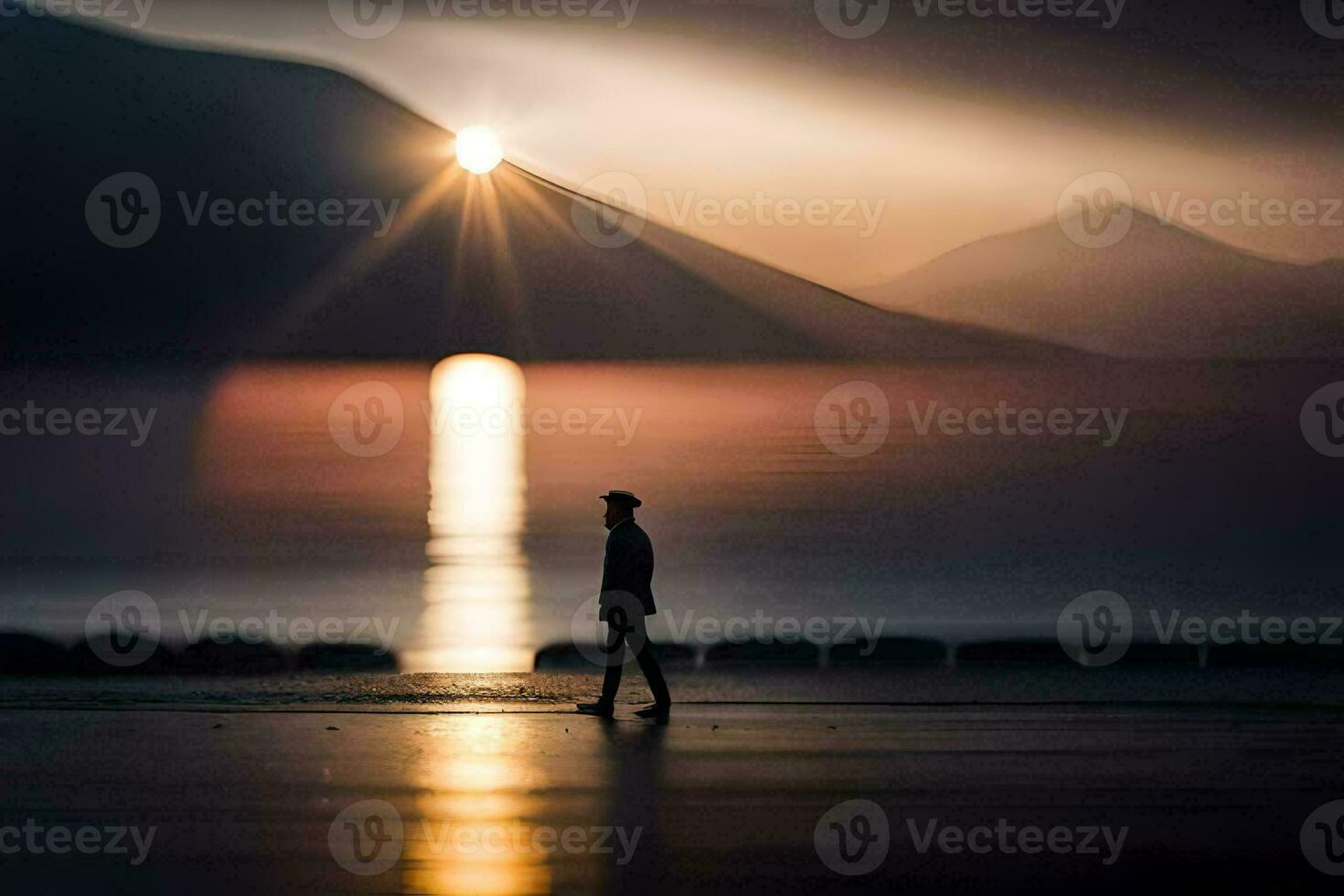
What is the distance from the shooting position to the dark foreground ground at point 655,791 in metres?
7.94

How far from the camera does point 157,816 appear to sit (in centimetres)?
890

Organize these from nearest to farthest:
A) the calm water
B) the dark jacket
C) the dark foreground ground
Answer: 1. the dark foreground ground
2. the dark jacket
3. the calm water

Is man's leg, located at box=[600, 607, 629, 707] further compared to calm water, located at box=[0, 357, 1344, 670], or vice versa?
calm water, located at box=[0, 357, 1344, 670]

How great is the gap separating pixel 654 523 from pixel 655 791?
1872 centimetres

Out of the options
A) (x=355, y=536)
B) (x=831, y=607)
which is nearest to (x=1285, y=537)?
(x=831, y=607)

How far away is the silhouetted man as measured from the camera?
12289 mm

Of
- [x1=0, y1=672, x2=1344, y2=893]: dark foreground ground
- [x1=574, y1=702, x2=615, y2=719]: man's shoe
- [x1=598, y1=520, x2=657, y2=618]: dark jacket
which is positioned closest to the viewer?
[x1=0, y1=672, x2=1344, y2=893]: dark foreground ground

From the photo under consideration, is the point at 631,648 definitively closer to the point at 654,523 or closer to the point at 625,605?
the point at 625,605

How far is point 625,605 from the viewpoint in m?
12.6

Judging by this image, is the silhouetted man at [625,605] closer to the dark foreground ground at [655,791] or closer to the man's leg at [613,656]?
the man's leg at [613,656]

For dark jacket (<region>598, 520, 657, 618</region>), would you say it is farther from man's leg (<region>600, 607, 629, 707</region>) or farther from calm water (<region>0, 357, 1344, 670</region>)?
calm water (<region>0, 357, 1344, 670</region>)

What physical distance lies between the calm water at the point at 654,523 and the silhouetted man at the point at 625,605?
7.86ft

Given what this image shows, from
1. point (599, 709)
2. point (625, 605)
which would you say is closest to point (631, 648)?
point (625, 605)

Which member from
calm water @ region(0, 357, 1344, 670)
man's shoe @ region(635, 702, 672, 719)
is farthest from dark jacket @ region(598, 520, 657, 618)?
calm water @ region(0, 357, 1344, 670)
